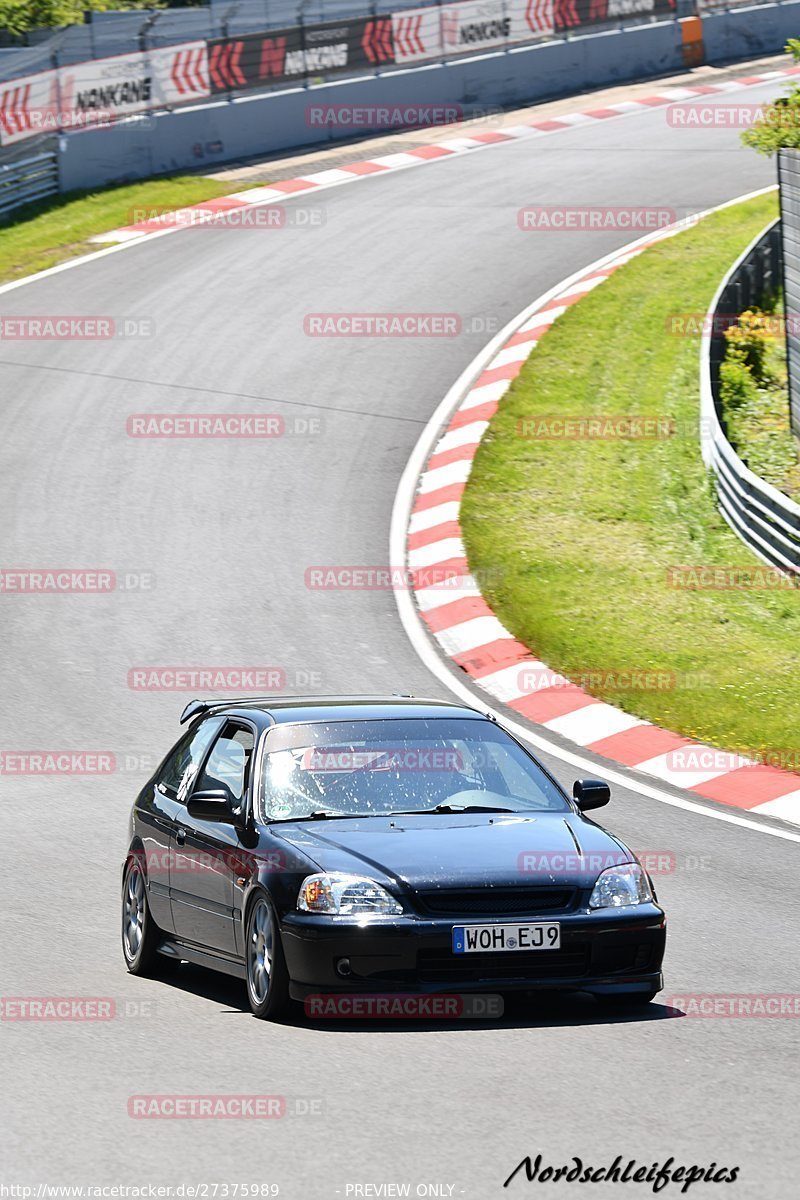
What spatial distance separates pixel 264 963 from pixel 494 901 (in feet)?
3.48

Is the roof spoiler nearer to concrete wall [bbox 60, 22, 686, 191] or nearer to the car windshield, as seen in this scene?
the car windshield

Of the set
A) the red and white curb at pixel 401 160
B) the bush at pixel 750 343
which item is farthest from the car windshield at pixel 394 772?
the red and white curb at pixel 401 160

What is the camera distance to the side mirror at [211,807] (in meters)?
8.62

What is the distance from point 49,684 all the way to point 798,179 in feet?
40.3

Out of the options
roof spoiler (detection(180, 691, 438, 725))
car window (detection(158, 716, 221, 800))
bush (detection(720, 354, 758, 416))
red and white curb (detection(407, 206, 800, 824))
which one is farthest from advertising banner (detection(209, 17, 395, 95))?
car window (detection(158, 716, 221, 800))

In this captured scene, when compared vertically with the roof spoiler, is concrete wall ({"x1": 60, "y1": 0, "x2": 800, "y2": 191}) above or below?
above

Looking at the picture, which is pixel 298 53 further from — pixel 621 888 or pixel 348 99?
pixel 621 888

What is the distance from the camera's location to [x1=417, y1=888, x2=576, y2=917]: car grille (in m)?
7.80

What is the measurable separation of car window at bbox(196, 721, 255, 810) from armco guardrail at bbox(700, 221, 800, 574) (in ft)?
33.9

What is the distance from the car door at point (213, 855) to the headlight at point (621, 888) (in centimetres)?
168

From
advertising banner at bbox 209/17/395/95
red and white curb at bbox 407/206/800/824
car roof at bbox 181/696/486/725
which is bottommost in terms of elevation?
red and white curb at bbox 407/206/800/824

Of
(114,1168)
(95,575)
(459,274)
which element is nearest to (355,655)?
(95,575)

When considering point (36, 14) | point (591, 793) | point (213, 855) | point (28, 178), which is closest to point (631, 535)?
point (591, 793)

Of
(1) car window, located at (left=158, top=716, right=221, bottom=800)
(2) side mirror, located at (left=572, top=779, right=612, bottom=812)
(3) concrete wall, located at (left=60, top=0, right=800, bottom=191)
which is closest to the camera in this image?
(2) side mirror, located at (left=572, top=779, right=612, bottom=812)
